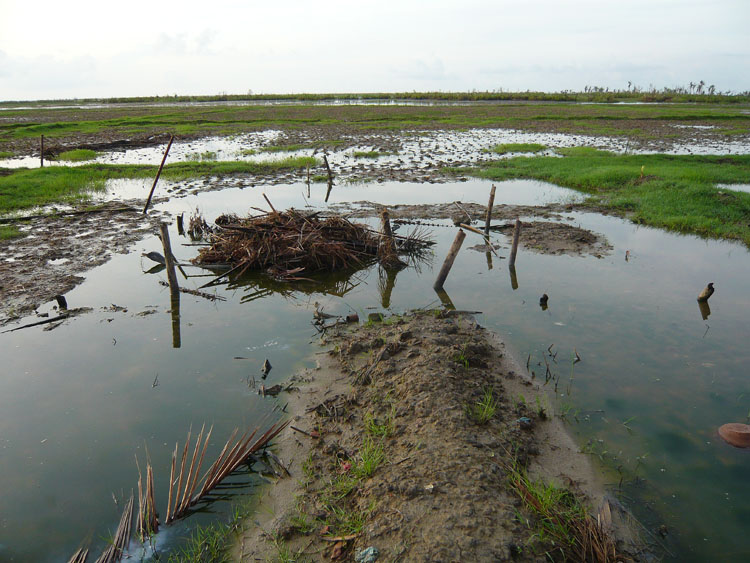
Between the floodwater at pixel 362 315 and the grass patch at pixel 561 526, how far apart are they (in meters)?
0.76

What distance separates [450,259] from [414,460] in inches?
180

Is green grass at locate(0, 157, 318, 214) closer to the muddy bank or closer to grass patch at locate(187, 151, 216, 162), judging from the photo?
the muddy bank

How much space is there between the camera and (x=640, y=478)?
420 centimetres

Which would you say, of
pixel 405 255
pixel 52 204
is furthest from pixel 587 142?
pixel 52 204

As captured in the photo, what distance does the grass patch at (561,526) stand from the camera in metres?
3.09

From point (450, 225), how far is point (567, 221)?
122 inches

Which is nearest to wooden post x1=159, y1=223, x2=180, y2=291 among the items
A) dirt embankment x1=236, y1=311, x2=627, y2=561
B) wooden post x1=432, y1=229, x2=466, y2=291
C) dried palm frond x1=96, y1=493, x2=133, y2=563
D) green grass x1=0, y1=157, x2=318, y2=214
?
dirt embankment x1=236, y1=311, x2=627, y2=561

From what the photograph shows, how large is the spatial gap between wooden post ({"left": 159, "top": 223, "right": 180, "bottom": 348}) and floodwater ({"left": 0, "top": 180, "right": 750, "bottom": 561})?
11 cm

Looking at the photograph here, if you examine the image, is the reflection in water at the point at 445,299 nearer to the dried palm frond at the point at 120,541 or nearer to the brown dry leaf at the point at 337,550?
the brown dry leaf at the point at 337,550

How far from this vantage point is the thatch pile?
29.5ft

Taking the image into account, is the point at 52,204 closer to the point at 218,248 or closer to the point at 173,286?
the point at 218,248

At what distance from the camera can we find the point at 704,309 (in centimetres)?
746

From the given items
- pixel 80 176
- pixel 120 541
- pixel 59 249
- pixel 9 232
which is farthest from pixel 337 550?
pixel 80 176

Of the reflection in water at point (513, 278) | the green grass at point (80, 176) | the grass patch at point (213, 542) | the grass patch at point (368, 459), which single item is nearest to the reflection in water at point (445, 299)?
the reflection in water at point (513, 278)
